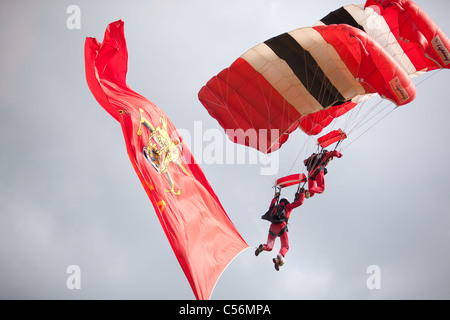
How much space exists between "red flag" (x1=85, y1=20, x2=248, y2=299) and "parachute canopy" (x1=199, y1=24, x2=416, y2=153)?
2091mm

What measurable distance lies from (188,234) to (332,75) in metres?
5.58

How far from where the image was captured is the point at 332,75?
473 inches

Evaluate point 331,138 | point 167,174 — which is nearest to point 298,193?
point 331,138

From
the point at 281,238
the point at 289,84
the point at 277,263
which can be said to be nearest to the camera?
the point at 277,263

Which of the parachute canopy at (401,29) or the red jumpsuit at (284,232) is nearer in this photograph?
the red jumpsuit at (284,232)

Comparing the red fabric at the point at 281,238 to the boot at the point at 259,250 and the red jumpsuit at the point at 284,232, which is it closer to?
the red jumpsuit at the point at 284,232

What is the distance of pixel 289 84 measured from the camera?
12.3 m

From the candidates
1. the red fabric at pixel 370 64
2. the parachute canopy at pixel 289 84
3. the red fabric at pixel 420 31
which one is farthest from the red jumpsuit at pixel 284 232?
the red fabric at pixel 420 31

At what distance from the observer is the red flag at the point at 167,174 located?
846 centimetres

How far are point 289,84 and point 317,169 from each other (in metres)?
2.34

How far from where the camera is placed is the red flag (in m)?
8.46

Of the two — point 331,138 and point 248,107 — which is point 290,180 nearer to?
point 331,138

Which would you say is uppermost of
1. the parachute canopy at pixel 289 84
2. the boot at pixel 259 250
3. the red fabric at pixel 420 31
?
the red fabric at pixel 420 31

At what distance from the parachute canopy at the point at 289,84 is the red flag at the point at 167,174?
2091 mm
